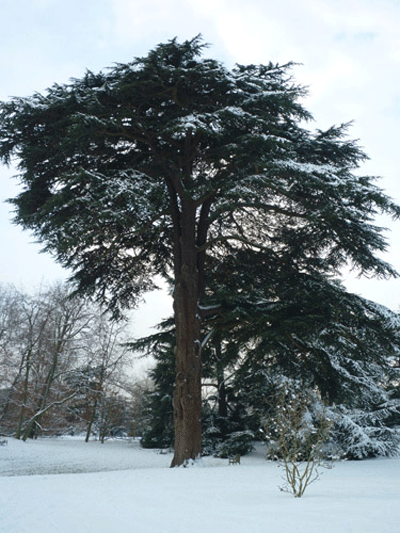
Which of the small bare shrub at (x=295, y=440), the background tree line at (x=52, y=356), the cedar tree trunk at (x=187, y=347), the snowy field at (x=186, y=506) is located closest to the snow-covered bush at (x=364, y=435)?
the cedar tree trunk at (x=187, y=347)

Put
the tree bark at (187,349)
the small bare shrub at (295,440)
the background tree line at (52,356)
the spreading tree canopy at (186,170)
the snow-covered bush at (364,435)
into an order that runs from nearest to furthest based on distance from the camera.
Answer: the small bare shrub at (295,440)
the spreading tree canopy at (186,170)
the tree bark at (187,349)
the snow-covered bush at (364,435)
the background tree line at (52,356)

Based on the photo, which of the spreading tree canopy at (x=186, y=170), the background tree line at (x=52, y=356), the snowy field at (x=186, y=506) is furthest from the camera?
the background tree line at (x=52, y=356)

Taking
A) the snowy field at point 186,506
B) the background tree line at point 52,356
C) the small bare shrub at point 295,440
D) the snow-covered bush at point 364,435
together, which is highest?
the background tree line at point 52,356

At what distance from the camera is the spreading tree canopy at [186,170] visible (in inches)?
357

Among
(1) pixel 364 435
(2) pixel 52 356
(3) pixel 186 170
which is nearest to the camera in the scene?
(3) pixel 186 170

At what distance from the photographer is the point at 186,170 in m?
10.9

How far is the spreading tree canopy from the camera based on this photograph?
9.08 meters

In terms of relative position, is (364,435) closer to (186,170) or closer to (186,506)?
(186,170)

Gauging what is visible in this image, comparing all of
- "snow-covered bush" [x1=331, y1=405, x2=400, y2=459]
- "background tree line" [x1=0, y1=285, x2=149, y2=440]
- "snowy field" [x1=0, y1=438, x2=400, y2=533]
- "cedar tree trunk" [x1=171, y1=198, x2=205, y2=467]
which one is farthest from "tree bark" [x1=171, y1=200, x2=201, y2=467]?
"background tree line" [x1=0, y1=285, x2=149, y2=440]

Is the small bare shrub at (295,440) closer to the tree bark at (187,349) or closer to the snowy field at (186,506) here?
the snowy field at (186,506)

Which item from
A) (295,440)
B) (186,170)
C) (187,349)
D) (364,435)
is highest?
(186,170)

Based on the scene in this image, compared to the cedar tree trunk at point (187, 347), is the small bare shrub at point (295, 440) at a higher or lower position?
lower

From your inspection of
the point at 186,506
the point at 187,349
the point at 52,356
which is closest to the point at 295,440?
the point at 186,506

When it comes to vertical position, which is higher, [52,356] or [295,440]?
[52,356]
